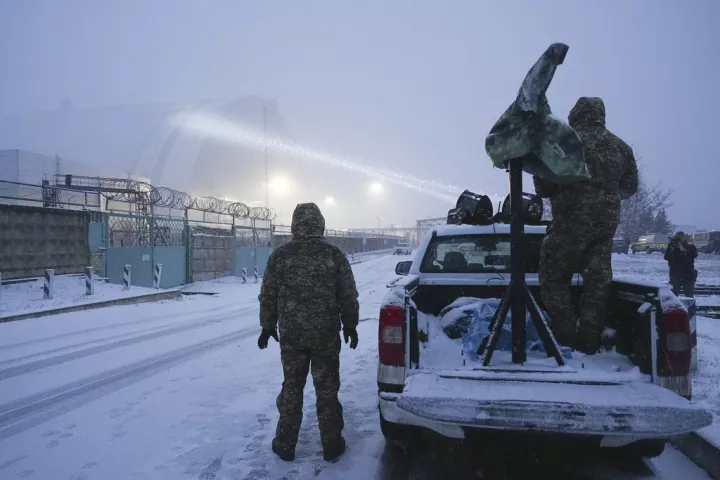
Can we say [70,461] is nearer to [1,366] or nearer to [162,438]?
[162,438]

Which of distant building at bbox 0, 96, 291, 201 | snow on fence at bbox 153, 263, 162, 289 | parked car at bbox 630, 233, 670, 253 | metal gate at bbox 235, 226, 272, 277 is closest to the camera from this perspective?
snow on fence at bbox 153, 263, 162, 289

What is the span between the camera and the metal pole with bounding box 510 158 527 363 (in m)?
3.15

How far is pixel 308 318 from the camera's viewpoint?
3.33 metres

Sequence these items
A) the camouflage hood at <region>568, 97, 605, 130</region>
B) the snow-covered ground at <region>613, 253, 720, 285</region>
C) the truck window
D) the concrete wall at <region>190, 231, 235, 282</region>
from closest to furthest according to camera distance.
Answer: the camouflage hood at <region>568, 97, 605, 130</region> < the truck window < the snow-covered ground at <region>613, 253, 720, 285</region> < the concrete wall at <region>190, 231, 235, 282</region>

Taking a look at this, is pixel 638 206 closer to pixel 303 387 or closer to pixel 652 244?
pixel 652 244

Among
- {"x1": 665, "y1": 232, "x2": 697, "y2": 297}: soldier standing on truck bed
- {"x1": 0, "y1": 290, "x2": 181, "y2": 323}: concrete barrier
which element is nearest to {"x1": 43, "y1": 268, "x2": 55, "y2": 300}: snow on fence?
{"x1": 0, "y1": 290, "x2": 181, "y2": 323}: concrete barrier

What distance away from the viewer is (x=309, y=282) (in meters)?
3.37

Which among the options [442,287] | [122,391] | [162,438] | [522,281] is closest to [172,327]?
[122,391]

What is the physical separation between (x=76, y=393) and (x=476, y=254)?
15.5 feet

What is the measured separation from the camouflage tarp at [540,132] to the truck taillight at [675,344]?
1.06 meters

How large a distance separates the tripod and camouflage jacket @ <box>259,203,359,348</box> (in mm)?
1082

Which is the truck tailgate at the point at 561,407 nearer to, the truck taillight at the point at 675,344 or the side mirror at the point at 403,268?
the truck taillight at the point at 675,344

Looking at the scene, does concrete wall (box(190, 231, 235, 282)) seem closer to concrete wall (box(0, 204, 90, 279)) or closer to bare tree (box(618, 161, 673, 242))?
concrete wall (box(0, 204, 90, 279))

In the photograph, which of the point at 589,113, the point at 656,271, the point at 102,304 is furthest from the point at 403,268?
the point at 656,271
